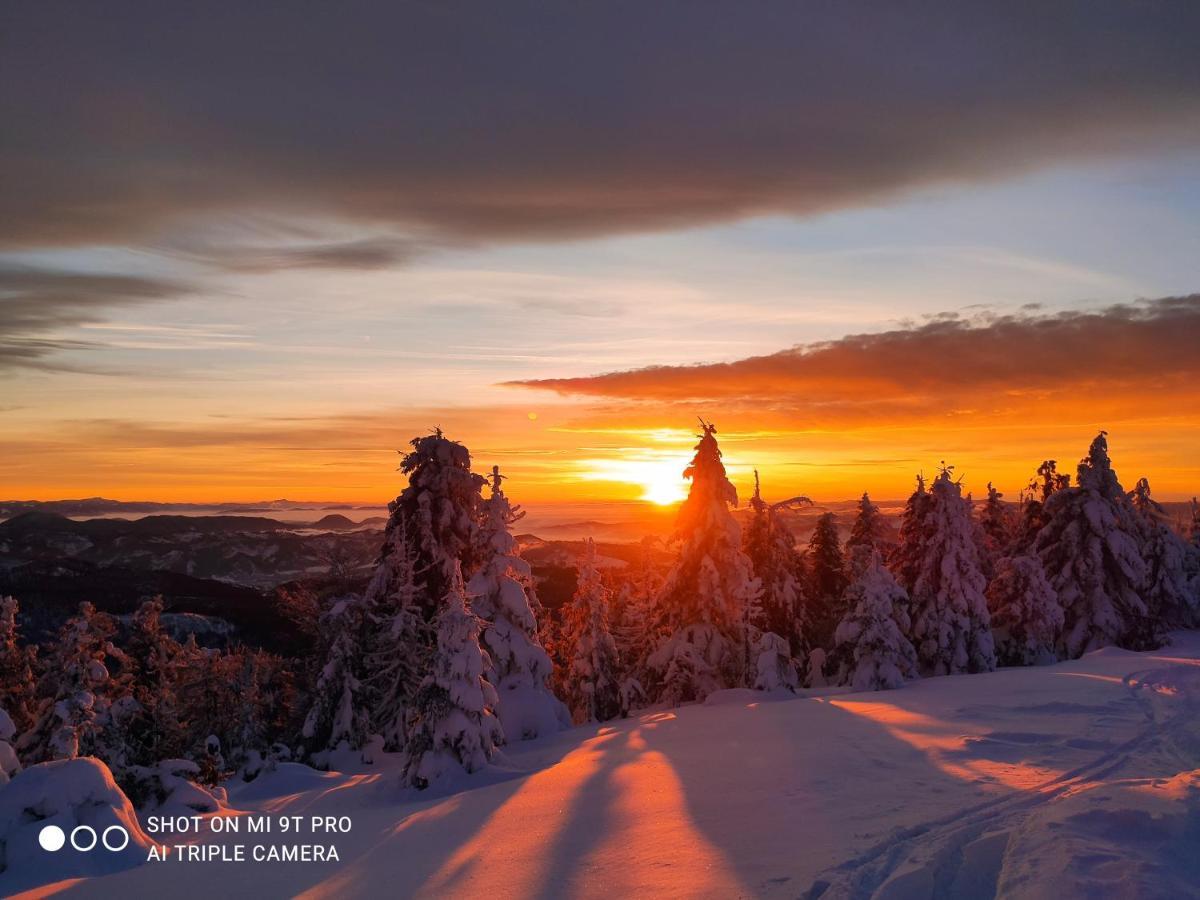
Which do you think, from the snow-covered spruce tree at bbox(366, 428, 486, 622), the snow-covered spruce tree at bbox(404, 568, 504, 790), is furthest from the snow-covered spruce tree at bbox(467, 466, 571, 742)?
the snow-covered spruce tree at bbox(404, 568, 504, 790)

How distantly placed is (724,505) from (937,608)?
11877 millimetres

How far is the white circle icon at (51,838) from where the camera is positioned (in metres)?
12.9

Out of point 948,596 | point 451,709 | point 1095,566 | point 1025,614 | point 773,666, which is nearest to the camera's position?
point 451,709

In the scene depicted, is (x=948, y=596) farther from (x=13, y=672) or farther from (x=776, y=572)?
(x=13, y=672)

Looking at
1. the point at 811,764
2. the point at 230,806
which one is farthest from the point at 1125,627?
the point at 230,806

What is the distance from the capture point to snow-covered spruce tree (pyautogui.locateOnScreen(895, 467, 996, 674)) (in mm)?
34812

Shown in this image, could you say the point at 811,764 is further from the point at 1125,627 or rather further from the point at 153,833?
the point at 1125,627

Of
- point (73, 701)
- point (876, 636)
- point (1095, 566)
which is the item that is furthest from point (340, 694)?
point (1095, 566)

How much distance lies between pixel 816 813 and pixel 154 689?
1311 inches

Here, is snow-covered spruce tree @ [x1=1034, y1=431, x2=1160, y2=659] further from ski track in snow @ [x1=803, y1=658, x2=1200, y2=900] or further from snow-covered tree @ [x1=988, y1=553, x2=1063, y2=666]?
ski track in snow @ [x1=803, y1=658, x2=1200, y2=900]

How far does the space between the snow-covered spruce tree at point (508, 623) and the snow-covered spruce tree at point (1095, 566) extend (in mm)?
26567

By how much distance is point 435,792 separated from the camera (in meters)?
20.2

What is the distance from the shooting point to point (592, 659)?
35.8 meters

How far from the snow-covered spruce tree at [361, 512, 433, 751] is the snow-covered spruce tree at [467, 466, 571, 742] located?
8.41ft
